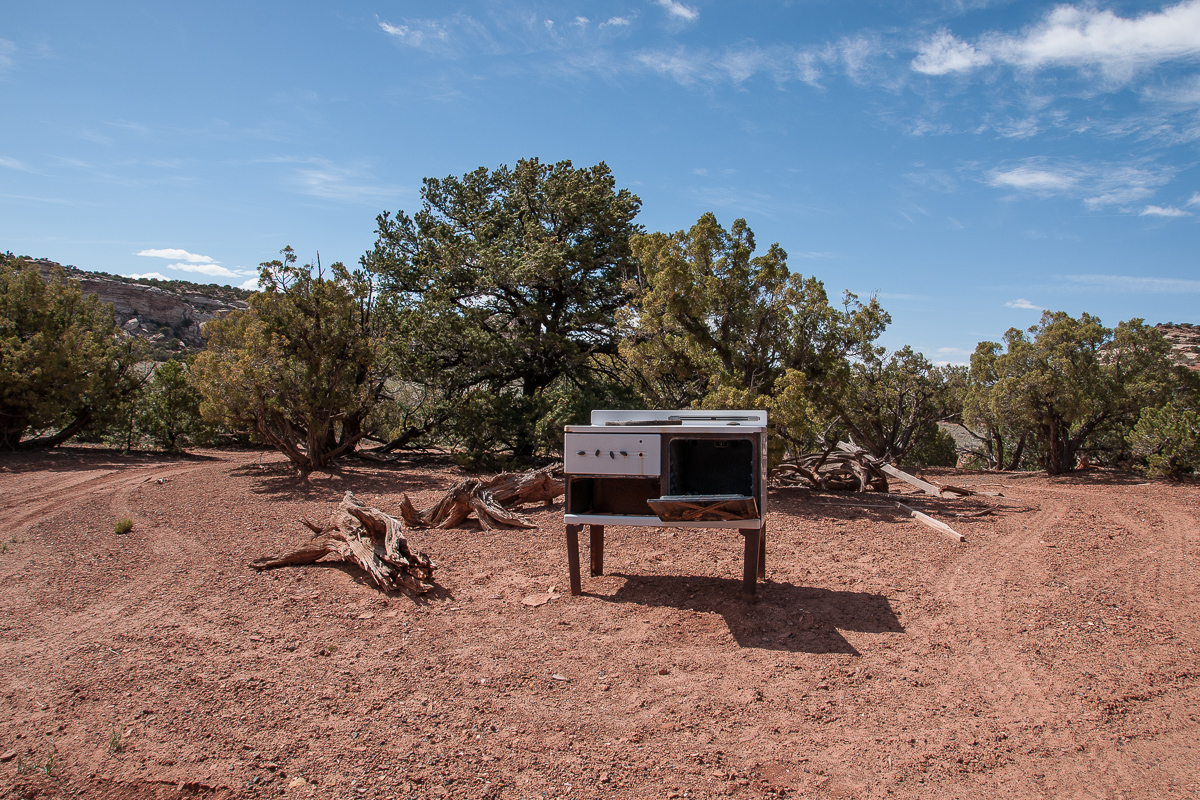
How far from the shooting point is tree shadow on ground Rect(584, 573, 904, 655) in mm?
4590

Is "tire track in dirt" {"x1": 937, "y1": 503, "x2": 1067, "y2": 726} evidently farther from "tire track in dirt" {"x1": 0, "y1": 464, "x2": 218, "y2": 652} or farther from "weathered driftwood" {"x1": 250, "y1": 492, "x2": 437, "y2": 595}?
"tire track in dirt" {"x1": 0, "y1": 464, "x2": 218, "y2": 652}

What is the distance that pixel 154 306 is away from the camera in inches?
2131

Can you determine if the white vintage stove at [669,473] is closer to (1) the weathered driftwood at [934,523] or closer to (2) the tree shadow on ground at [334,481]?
(1) the weathered driftwood at [934,523]

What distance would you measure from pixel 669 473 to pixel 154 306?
6237 centimetres

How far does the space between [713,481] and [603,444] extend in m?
1.35

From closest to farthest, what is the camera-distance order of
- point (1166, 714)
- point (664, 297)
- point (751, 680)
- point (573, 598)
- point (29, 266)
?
point (1166, 714), point (751, 680), point (573, 598), point (664, 297), point (29, 266)

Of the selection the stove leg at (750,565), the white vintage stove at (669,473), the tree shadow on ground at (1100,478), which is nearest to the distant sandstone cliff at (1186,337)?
the tree shadow on ground at (1100,478)

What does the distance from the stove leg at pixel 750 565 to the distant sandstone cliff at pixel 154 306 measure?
181 ft

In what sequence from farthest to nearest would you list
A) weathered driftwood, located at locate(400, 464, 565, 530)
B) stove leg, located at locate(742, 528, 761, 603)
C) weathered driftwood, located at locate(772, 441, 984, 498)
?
weathered driftwood, located at locate(772, 441, 984, 498), weathered driftwood, located at locate(400, 464, 565, 530), stove leg, located at locate(742, 528, 761, 603)

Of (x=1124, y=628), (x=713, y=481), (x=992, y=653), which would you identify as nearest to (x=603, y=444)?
(x=713, y=481)

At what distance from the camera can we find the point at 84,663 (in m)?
3.97

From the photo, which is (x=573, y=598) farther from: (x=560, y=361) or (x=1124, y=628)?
(x=560, y=361)

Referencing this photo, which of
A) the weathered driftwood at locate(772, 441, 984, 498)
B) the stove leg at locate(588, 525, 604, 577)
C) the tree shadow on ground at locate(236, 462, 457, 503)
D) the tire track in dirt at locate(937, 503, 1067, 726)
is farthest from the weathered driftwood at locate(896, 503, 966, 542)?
the tree shadow on ground at locate(236, 462, 457, 503)

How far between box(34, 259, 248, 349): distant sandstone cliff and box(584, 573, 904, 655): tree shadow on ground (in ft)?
179
